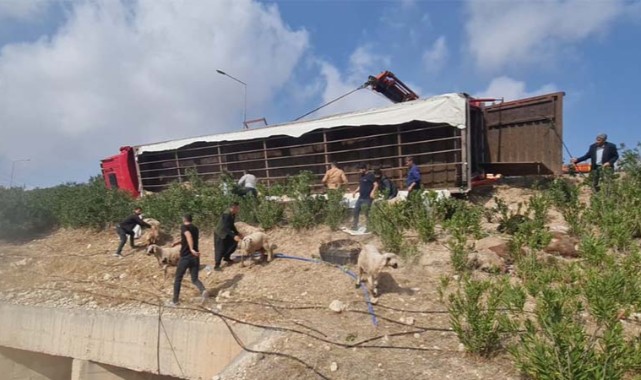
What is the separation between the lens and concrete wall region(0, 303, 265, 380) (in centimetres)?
543

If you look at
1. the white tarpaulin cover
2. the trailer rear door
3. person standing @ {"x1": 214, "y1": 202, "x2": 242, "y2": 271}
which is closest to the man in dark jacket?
the trailer rear door

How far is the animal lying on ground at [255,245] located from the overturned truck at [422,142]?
3722mm

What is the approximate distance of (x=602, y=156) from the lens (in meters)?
7.97

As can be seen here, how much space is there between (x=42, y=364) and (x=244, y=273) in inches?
188

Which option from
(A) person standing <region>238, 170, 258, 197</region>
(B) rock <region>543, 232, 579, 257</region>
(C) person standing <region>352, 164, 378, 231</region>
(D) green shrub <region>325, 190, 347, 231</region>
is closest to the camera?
(B) rock <region>543, 232, 579, 257</region>

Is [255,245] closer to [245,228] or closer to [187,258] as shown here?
[187,258]

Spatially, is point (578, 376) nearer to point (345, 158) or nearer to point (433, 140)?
point (433, 140)

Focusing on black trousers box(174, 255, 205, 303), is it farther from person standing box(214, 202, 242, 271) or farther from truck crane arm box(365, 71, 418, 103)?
truck crane arm box(365, 71, 418, 103)

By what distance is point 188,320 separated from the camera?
5.74m

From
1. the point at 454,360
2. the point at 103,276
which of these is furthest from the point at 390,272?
the point at 103,276

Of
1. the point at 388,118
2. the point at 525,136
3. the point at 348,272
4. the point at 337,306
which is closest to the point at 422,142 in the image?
the point at 388,118

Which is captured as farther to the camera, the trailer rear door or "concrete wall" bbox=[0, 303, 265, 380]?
the trailer rear door

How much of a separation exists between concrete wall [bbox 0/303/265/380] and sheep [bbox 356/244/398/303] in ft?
5.28

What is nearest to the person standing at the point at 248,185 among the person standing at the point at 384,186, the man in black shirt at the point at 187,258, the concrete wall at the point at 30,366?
the person standing at the point at 384,186
